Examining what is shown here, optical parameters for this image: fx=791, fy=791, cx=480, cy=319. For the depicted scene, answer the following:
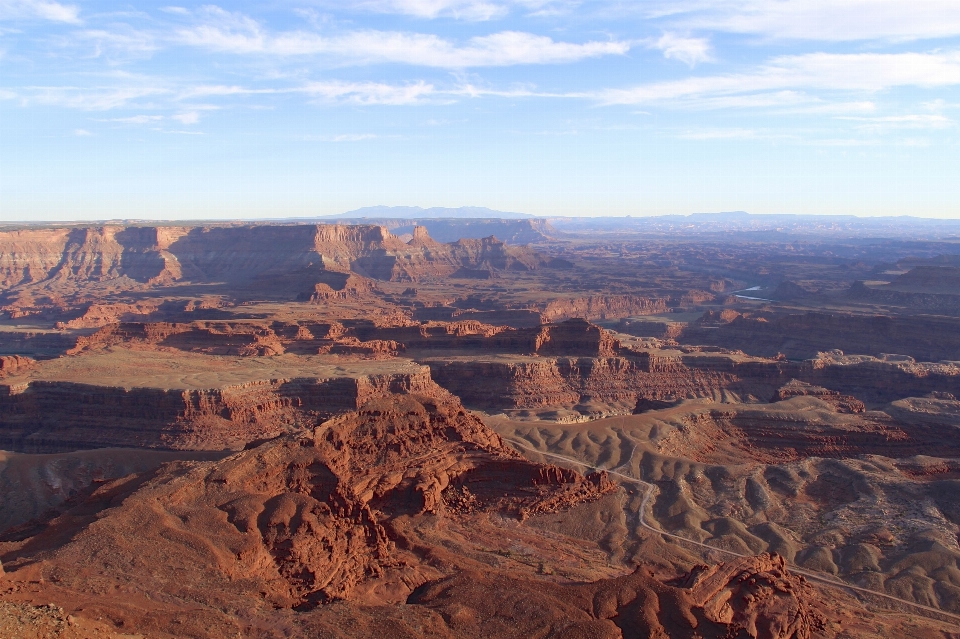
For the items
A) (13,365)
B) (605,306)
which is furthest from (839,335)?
(13,365)

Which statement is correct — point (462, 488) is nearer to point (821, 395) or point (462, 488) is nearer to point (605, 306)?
point (821, 395)

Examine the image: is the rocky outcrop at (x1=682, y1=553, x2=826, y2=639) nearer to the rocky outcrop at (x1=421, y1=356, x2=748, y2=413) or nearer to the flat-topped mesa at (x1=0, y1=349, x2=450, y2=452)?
the flat-topped mesa at (x1=0, y1=349, x2=450, y2=452)

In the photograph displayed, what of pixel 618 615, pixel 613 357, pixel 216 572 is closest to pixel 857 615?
pixel 618 615

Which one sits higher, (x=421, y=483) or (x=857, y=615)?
(x=421, y=483)

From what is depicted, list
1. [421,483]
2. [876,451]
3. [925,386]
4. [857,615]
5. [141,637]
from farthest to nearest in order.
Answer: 1. [925,386]
2. [876,451]
3. [421,483]
4. [857,615]
5. [141,637]

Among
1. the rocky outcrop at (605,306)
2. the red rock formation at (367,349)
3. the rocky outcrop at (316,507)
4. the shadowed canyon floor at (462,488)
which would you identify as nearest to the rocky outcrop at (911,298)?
the rocky outcrop at (605,306)

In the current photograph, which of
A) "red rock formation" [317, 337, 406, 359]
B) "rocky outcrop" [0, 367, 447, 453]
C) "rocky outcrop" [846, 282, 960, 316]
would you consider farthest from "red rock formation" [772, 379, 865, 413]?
"rocky outcrop" [846, 282, 960, 316]

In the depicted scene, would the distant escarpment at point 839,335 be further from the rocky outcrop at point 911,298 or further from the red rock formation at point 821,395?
the red rock formation at point 821,395

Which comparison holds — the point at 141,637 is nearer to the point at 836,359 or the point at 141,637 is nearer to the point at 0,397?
the point at 0,397

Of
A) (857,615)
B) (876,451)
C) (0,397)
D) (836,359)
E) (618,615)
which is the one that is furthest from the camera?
(836,359)
